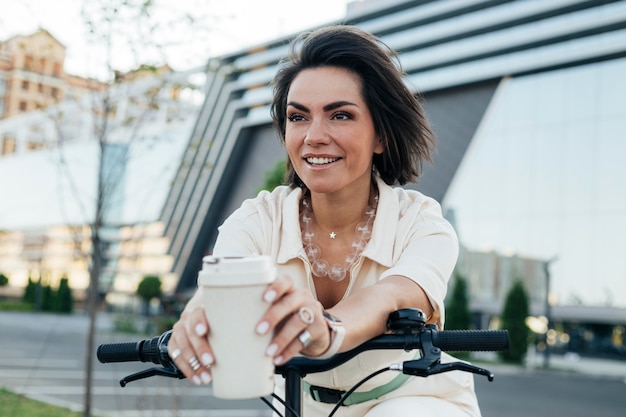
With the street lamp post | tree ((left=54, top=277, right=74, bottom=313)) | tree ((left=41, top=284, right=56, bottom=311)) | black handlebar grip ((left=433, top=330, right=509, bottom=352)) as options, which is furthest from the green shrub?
black handlebar grip ((left=433, top=330, right=509, bottom=352))

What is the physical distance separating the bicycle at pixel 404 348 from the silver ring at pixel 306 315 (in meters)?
0.24

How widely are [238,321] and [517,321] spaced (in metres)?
24.0

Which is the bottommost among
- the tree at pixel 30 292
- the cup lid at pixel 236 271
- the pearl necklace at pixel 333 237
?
the cup lid at pixel 236 271

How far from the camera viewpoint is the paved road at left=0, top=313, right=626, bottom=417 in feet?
31.2

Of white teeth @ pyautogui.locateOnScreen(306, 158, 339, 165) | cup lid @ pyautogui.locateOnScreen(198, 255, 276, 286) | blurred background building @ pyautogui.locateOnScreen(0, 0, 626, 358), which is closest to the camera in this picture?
cup lid @ pyautogui.locateOnScreen(198, 255, 276, 286)

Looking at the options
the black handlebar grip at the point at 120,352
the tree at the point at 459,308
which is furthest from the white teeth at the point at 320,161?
the tree at the point at 459,308

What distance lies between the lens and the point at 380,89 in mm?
1908

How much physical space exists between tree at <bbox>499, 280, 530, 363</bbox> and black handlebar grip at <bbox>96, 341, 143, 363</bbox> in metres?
23.3

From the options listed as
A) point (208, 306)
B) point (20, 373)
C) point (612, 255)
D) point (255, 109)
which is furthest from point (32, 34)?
point (255, 109)

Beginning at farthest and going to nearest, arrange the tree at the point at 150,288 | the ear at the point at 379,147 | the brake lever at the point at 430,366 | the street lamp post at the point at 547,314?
the tree at the point at 150,288
the street lamp post at the point at 547,314
the ear at the point at 379,147
the brake lever at the point at 430,366

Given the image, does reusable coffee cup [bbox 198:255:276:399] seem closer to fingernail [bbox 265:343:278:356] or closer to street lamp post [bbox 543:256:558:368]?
fingernail [bbox 265:343:278:356]

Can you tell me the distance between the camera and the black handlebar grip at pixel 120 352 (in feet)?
4.97

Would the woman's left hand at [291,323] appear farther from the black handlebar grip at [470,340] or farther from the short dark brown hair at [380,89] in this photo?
the short dark brown hair at [380,89]

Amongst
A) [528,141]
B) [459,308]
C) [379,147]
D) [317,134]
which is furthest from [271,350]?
[528,141]
